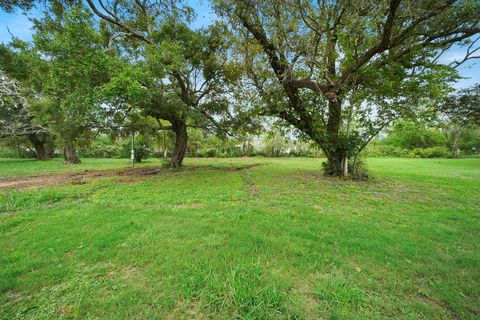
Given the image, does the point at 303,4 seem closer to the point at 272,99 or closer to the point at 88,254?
the point at 272,99

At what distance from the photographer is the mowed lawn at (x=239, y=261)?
1.99 m

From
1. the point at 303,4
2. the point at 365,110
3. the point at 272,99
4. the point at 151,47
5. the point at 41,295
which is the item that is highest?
the point at 303,4

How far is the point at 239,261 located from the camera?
2.67 m

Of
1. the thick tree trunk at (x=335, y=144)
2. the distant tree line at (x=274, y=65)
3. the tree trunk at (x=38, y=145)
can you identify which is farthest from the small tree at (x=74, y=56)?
the tree trunk at (x=38, y=145)

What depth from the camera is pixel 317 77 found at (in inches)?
319

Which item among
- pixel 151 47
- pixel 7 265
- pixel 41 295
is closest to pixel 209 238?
pixel 41 295

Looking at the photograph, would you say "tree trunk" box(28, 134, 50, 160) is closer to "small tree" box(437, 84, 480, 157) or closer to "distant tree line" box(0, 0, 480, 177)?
"distant tree line" box(0, 0, 480, 177)

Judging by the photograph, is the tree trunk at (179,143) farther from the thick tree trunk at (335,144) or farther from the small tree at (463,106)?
the small tree at (463,106)

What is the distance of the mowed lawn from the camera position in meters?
1.99

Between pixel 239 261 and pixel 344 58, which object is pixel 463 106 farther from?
pixel 239 261

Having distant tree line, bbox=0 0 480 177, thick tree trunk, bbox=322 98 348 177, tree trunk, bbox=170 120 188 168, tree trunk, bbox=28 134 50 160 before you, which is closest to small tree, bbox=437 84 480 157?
distant tree line, bbox=0 0 480 177

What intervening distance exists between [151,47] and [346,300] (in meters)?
9.97

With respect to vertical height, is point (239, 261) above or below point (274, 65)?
below

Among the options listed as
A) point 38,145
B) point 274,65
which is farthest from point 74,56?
point 38,145
